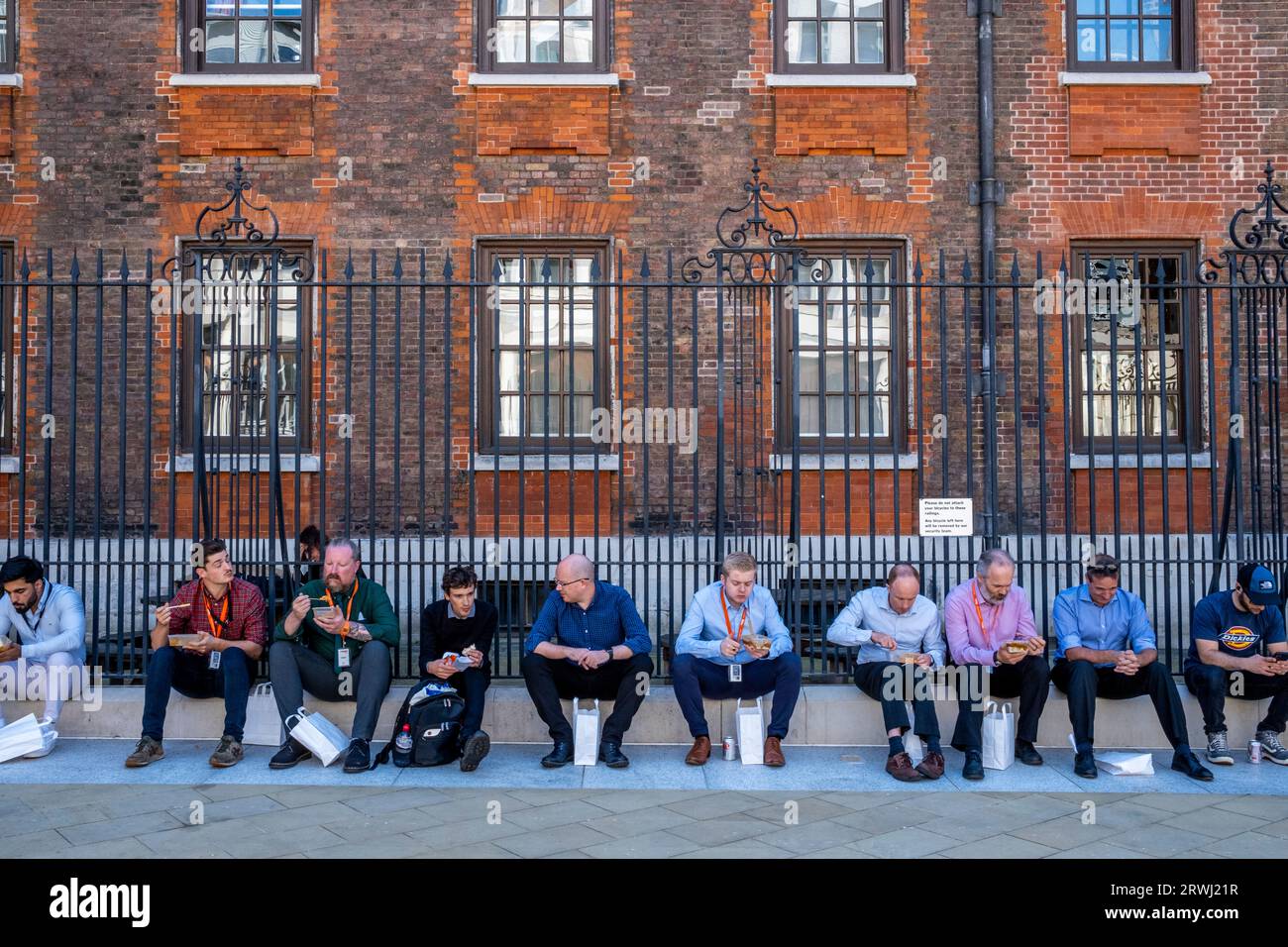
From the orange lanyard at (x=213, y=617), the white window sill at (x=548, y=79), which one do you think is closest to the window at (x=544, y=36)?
the white window sill at (x=548, y=79)

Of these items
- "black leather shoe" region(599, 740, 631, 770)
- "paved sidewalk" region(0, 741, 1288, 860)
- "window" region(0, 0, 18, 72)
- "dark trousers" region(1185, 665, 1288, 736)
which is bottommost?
"paved sidewalk" region(0, 741, 1288, 860)

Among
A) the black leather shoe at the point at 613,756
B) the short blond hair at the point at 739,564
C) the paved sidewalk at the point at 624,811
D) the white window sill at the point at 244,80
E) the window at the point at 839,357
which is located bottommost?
the paved sidewalk at the point at 624,811

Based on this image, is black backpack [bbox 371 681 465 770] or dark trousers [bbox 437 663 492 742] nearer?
black backpack [bbox 371 681 465 770]

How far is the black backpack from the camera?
24.8 feet

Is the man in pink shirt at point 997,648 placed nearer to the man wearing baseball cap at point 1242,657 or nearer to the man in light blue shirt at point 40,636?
the man wearing baseball cap at point 1242,657

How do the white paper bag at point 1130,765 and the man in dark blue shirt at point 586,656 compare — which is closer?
the white paper bag at point 1130,765

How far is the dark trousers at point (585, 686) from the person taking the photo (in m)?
7.78

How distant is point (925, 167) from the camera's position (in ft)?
43.2

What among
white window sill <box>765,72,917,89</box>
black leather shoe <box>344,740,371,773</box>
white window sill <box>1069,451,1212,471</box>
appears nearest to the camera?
black leather shoe <box>344,740,371,773</box>

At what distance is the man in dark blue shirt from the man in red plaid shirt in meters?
1.75

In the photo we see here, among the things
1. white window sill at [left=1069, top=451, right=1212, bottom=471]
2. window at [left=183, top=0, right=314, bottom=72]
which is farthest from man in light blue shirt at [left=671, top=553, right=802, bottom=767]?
window at [left=183, top=0, right=314, bottom=72]

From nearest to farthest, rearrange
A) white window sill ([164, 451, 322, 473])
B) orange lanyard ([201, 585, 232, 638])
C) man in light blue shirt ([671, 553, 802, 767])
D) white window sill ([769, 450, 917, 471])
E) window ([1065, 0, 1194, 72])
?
man in light blue shirt ([671, 553, 802, 767])
orange lanyard ([201, 585, 232, 638])
white window sill ([164, 451, 322, 473])
white window sill ([769, 450, 917, 471])
window ([1065, 0, 1194, 72])

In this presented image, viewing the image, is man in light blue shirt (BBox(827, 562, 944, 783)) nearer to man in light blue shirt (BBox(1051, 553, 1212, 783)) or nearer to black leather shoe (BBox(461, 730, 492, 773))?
man in light blue shirt (BBox(1051, 553, 1212, 783))

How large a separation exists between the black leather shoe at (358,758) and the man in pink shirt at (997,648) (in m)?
3.54
